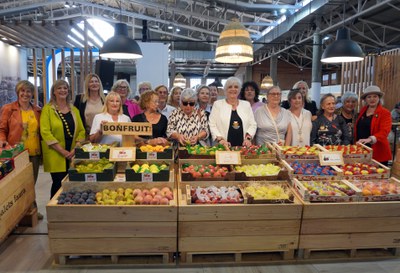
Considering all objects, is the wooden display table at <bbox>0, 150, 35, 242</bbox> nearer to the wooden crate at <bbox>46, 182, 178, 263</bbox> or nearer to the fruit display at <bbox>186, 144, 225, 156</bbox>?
the wooden crate at <bbox>46, 182, 178, 263</bbox>

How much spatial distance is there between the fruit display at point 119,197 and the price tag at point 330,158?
4.76ft

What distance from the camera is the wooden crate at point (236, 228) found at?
2.46 meters

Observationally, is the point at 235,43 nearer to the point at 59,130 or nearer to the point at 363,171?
the point at 363,171

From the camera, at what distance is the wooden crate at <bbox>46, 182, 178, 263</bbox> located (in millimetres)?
2402

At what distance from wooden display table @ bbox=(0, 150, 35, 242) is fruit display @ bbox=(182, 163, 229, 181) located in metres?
1.51

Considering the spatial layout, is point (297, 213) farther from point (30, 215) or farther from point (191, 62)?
point (191, 62)

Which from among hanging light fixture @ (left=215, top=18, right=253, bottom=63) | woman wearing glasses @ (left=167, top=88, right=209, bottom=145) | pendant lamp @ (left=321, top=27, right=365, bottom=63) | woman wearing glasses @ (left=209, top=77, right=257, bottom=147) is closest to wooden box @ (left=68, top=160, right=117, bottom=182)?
woman wearing glasses @ (left=167, top=88, right=209, bottom=145)

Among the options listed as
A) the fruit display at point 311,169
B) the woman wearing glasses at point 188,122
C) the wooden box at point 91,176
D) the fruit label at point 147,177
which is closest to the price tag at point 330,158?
the fruit display at point 311,169

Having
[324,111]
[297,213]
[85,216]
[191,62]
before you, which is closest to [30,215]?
[85,216]

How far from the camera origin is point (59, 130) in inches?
128

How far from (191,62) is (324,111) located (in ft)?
48.3

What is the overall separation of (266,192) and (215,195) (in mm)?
418

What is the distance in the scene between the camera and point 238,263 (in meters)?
2.55

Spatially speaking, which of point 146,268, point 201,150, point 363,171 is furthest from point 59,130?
point 363,171
